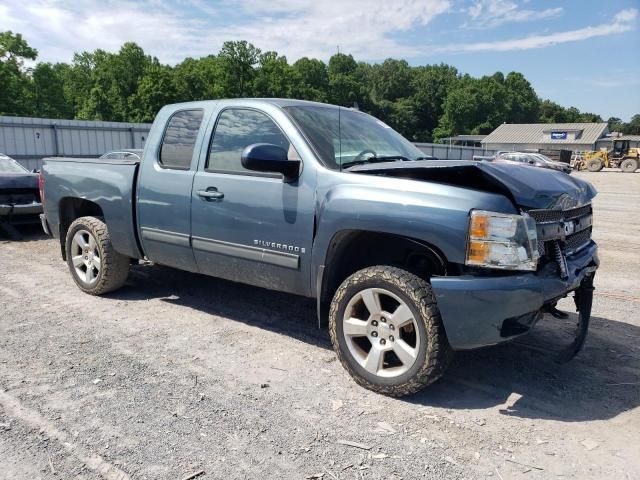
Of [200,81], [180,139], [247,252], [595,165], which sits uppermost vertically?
[200,81]

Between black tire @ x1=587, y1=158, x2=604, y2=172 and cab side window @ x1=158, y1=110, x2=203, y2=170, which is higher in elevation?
cab side window @ x1=158, y1=110, x2=203, y2=170

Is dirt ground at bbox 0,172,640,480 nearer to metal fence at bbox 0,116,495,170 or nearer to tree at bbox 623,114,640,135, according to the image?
metal fence at bbox 0,116,495,170

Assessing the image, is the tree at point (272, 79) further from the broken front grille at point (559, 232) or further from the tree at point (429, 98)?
the broken front grille at point (559, 232)

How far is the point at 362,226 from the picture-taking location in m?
3.32

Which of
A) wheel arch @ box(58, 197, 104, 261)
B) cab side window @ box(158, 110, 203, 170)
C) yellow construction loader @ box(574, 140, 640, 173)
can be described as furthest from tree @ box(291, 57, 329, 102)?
cab side window @ box(158, 110, 203, 170)

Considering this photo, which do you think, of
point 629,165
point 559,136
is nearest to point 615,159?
point 629,165

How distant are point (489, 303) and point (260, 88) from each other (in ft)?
229

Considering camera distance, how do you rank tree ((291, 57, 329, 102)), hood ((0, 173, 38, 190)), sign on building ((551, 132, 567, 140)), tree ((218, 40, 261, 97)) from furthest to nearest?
tree ((291, 57, 329, 102))
sign on building ((551, 132, 567, 140))
tree ((218, 40, 261, 97))
hood ((0, 173, 38, 190))

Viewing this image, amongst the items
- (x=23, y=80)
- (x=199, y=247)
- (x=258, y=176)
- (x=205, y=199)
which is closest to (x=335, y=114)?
(x=258, y=176)

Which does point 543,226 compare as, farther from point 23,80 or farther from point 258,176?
point 23,80

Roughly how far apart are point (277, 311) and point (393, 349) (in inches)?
75.2

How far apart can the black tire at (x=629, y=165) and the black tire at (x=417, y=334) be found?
1826 inches

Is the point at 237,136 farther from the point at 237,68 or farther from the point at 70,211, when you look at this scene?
the point at 237,68

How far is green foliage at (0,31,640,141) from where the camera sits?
57062 mm
